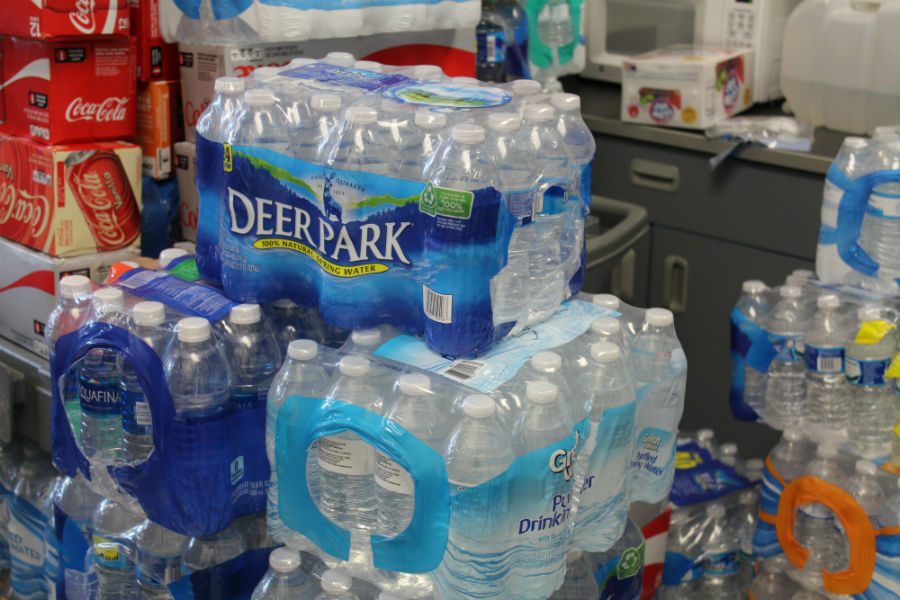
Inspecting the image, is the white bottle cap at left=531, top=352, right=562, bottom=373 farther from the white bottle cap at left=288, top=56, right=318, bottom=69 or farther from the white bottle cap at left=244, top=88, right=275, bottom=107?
the white bottle cap at left=288, top=56, right=318, bottom=69

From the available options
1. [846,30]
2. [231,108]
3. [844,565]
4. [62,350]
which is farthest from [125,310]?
[846,30]

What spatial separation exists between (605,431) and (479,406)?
28cm

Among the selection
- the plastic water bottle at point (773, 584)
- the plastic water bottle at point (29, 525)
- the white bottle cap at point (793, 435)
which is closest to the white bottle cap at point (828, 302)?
the white bottle cap at point (793, 435)

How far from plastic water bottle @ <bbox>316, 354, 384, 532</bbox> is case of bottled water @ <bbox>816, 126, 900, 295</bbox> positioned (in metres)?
1.22

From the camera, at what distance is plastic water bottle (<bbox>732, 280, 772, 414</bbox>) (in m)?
2.44

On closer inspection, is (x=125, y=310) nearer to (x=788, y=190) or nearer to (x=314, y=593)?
(x=314, y=593)

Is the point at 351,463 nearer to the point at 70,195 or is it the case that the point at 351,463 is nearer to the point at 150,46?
the point at 70,195

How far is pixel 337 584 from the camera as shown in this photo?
1.62 metres

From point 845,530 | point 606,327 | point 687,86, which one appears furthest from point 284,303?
point 687,86

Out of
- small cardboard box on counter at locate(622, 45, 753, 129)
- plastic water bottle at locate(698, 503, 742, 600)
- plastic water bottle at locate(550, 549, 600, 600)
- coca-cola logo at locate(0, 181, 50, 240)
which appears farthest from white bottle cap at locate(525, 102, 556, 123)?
small cardboard box on counter at locate(622, 45, 753, 129)

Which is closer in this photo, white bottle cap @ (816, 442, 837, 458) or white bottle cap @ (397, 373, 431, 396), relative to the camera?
white bottle cap @ (397, 373, 431, 396)

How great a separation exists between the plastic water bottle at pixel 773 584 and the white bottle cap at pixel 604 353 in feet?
3.29

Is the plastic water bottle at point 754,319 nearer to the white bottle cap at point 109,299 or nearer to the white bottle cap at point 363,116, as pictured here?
the white bottle cap at point 363,116

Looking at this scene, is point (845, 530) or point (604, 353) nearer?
point (604, 353)
